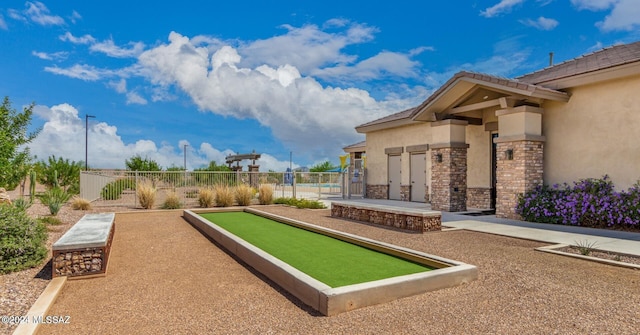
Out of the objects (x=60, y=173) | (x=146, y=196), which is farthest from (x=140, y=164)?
(x=146, y=196)

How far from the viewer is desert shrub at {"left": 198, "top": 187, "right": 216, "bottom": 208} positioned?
52.4 ft

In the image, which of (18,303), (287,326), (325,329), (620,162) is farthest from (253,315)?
(620,162)

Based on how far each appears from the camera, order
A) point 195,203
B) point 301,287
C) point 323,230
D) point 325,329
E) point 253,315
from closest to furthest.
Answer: point 325,329 → point 253,315 → point 301,287 → point 323,230 → point 195,203

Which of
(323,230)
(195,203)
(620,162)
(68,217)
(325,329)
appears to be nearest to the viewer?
(325,329)

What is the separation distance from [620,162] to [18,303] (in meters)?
13.0

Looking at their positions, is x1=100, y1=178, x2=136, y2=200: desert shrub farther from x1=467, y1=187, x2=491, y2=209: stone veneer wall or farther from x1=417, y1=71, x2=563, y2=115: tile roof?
x1=467, y1=187, x2=491, y2=209: stone veneer wall

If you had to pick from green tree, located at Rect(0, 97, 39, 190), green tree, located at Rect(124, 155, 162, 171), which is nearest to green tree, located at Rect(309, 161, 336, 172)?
green tree, located at Rect(124, 155, 162, 171)

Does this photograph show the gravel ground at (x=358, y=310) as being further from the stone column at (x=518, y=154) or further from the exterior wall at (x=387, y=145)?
the exterior wall at (x=387, y=145)

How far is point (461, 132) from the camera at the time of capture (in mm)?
14125

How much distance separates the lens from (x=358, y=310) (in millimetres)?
4148

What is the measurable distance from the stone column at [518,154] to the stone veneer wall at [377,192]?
7769 mm

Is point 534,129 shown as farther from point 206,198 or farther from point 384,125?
point 206,198

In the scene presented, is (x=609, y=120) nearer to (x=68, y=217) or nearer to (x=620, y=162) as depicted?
(x=620, y=162)

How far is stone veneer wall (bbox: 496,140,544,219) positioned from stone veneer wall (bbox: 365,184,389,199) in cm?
773
